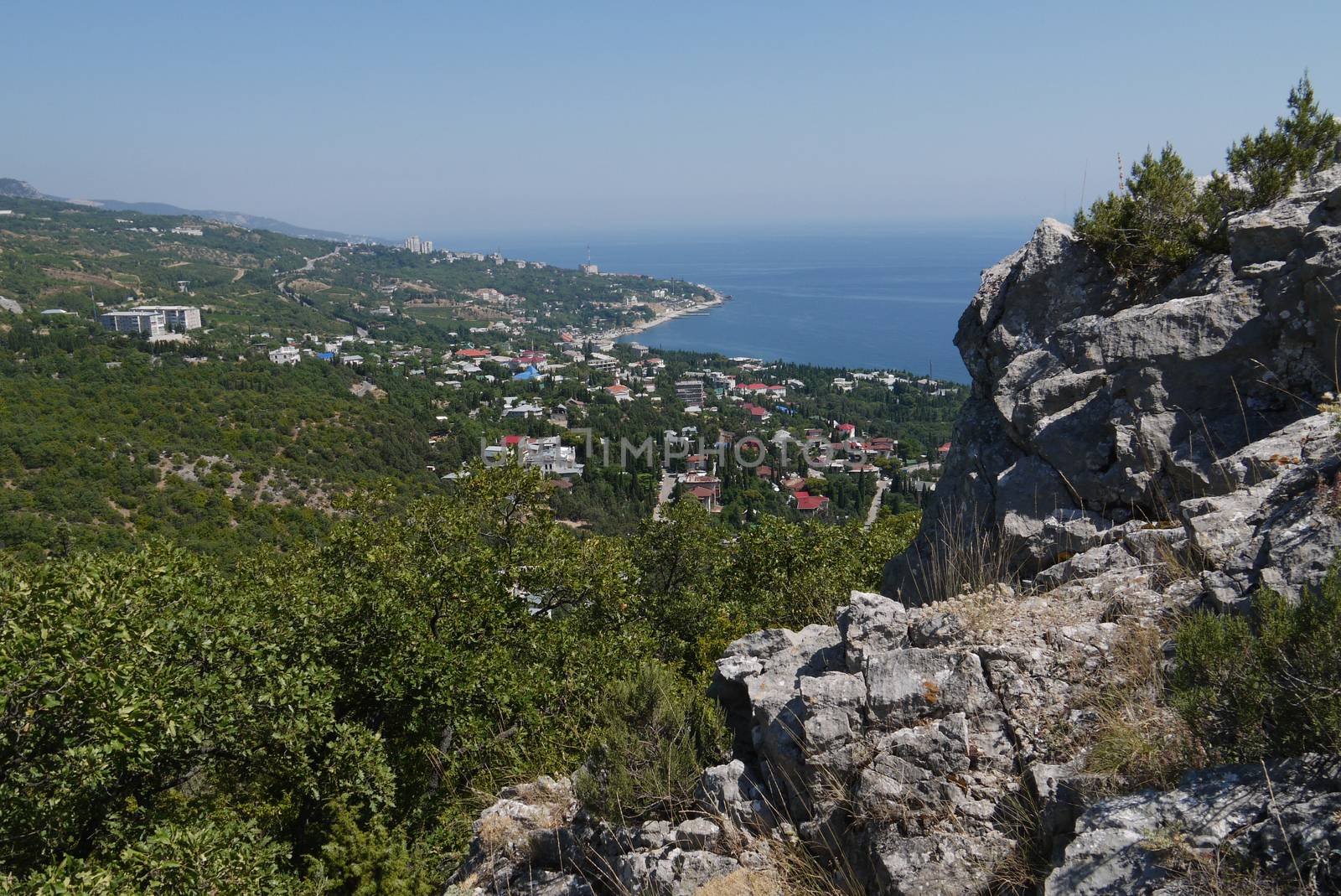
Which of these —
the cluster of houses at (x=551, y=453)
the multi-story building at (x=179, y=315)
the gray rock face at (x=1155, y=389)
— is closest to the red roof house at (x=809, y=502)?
the cluster of houses at (x=551, y=453)

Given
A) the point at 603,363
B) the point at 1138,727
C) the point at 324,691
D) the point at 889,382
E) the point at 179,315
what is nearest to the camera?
the point at 1138,727

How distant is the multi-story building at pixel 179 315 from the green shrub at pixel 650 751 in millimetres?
95564

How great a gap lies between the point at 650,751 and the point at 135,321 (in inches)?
3769

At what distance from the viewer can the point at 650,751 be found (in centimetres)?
475

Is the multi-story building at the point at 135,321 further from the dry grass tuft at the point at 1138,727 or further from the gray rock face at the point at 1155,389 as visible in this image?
the dry grass tuft at the point at 1138,727

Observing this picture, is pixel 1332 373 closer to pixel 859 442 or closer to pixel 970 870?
pixel 970 870

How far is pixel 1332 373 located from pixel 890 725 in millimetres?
4574

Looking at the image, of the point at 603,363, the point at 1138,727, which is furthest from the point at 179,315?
the point at 1138,727

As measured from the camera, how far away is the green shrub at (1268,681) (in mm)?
2773

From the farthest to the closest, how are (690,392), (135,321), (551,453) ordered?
(690,392) < (135,321) < (551,453)

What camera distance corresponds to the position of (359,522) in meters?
10.7

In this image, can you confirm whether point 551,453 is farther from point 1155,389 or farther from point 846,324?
point 846,324

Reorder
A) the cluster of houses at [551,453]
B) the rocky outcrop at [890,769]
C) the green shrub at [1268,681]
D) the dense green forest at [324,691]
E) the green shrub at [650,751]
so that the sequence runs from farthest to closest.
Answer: the cluster of houses at [551,453], the dense green forest at [324,691], the green shrub at [650,751], the rocky outcrop at [890,769], the green shrub at [1268,681]

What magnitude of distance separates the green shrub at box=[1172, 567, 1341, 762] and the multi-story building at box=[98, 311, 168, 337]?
93114 mm
